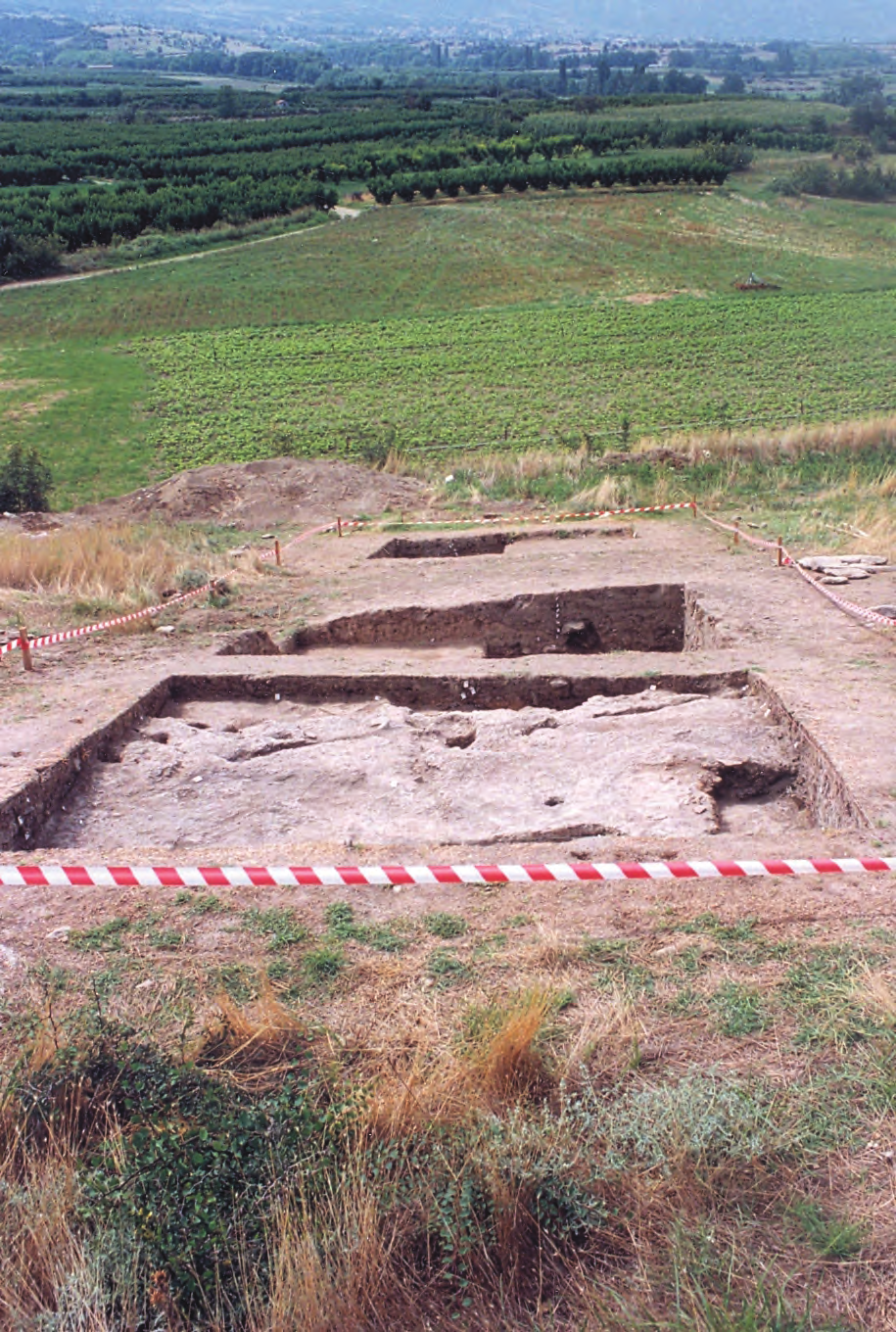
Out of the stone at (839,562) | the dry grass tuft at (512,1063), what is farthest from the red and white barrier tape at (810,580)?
the dry grass tuft at (512,1063)

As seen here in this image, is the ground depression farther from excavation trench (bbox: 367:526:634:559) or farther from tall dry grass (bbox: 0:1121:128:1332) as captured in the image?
excavation trench (bbox: 367:526:634:559)

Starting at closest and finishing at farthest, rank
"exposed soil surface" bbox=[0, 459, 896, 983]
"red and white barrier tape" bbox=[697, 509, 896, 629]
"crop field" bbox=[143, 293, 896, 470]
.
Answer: "exposed soil surface" bbox=[0, 459, 896, 983]
"red and white barrier tape" bbox=[697, 509, 896, 629]
"crop field" bbox=[143, 293, 896, 470]

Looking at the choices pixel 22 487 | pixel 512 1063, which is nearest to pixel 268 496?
pixel 22 487

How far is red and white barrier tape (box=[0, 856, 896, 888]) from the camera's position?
617 cm

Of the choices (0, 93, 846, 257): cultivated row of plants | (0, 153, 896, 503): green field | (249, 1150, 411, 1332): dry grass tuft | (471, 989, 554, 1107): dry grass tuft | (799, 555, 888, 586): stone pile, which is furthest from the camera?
(0, 93, 846, 257): cultivated row of plants

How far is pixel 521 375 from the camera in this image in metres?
36.5

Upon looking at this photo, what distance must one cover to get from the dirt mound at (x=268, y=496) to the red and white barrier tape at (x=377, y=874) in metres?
15.1

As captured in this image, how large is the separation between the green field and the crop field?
0.13m

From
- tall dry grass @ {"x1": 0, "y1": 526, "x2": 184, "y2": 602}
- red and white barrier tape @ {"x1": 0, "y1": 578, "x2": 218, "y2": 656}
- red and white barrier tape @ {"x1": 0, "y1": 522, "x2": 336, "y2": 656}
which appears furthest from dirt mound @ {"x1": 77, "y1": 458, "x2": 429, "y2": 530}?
red and white barrier tape @ {"x1": 0, "y1": 578, "x2": 218, "y2": 656}

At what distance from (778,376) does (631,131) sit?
5752 cm

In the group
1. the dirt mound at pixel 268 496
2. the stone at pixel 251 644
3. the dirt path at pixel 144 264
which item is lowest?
the dirt mound at pixel 268 496

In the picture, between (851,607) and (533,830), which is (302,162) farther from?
(533,830)

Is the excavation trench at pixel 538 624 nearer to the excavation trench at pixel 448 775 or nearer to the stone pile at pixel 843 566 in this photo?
the stone pile at pixel 843 566

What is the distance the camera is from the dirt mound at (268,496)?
21.4 meters
